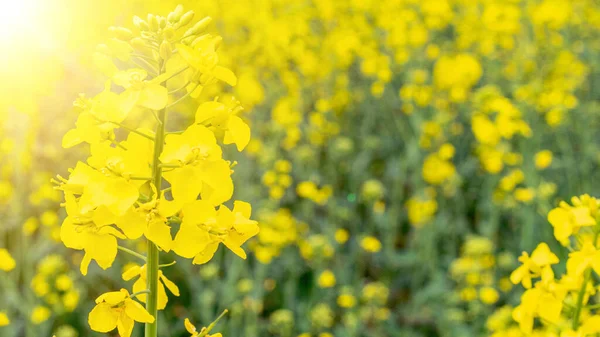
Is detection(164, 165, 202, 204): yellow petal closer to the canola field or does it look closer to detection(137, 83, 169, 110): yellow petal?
the canola field

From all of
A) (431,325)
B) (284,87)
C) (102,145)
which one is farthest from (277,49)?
(102,145)

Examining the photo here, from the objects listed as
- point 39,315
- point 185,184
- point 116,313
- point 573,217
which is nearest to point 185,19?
point 185,184

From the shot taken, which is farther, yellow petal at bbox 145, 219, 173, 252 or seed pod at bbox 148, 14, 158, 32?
seed pod at bbox 148, 14, 158, 32

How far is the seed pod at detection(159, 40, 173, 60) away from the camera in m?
1.33

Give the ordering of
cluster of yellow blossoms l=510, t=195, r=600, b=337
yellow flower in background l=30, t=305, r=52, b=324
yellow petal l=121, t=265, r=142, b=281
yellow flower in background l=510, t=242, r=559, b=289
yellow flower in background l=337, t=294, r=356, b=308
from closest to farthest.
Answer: yellow petal l=121, t=265, r=142, b=281 < cluster of yellow blossoms l=510, t=195, r=600, b=337 < yellow flower in background l=510, t=242, r=559, b=289 < yellow flower in background l=30, t=305, r=52, b=324 < yellow flower in background l=337, t=294, r=356, b=308

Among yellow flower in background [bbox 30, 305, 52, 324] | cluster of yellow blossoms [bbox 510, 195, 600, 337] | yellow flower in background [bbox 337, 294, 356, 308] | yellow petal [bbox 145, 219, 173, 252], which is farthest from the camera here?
yellow flower in background [bbox 337, 294, 356, 308]

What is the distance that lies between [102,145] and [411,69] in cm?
469

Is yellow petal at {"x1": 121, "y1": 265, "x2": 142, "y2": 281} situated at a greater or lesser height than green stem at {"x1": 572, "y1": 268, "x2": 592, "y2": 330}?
greater

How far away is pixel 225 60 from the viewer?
554 centimetres

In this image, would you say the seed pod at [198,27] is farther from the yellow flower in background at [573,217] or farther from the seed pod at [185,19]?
the yellow flower in background at [573,217]

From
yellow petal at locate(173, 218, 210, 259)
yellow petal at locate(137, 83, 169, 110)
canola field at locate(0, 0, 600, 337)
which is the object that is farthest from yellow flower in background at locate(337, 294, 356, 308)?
yellow petal at locate(137, 83, 169, 110)

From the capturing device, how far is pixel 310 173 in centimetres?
498

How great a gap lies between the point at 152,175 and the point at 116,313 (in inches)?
11.3

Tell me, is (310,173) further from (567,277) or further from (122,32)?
(122,32)
